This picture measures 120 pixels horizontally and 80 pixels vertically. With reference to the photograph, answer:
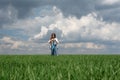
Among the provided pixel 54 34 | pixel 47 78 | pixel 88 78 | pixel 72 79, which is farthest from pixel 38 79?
pixel 54 34

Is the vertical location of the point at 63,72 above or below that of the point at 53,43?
below

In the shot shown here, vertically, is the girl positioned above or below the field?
above

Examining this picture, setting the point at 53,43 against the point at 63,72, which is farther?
the point at 53,43

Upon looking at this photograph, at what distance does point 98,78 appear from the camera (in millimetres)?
5078

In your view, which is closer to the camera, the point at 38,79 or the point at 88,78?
the point at 38,79

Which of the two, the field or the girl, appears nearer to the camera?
the field

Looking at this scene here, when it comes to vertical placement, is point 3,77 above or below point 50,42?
below

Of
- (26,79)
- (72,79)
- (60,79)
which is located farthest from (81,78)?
(26,79)

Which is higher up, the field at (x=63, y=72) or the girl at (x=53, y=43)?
the girl at (x=53, y=43)

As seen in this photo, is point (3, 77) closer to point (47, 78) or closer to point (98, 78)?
point (47, 78)

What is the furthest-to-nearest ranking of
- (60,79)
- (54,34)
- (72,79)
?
1. (54,34)
2. (72,79)
3. (60,79)

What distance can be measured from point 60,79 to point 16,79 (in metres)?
0.83

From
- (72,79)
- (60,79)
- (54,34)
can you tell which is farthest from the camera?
(54,34)

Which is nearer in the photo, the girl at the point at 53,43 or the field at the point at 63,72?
the field at the point at 63,72
